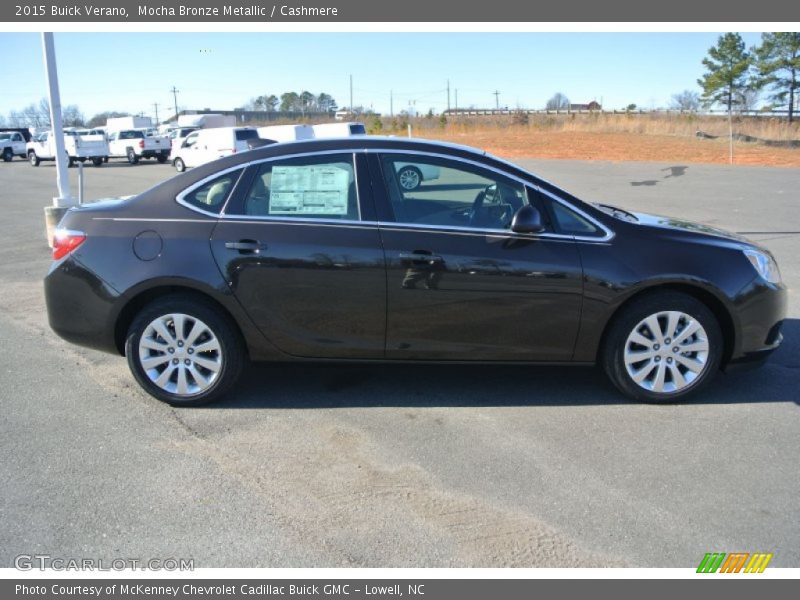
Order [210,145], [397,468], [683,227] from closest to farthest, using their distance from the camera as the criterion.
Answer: [397,468], [683,227], [210,145]

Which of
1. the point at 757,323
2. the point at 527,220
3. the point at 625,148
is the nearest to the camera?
the point at 527,220

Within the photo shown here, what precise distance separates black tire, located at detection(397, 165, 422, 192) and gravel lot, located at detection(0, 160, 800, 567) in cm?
145

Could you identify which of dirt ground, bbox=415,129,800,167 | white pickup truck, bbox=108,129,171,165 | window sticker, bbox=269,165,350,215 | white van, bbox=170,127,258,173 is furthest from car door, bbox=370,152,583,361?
white pickup truck, bbox=108,129,171,165

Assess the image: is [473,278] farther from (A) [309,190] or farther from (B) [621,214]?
(B) [621,214]

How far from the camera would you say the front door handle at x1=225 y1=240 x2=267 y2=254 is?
4.52 metres

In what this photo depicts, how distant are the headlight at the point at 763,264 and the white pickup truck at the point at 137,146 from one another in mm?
38541

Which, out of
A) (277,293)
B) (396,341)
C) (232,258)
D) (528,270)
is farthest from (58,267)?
(528,270)

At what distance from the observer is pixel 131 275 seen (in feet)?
15.0

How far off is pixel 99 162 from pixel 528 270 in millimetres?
37726

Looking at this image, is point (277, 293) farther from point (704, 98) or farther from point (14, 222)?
point (704, 98)

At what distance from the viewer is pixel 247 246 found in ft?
14.8

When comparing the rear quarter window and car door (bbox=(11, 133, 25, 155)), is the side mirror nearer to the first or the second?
the rear quarter window

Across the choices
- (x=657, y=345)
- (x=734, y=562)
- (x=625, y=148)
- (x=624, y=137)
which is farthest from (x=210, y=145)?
(x=734, y=562)

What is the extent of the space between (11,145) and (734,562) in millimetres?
51722
